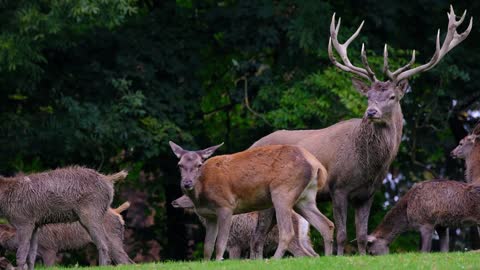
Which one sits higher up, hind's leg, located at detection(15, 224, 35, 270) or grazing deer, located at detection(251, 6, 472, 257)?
grazing deer, located at detection(251, 6, 472, 257)

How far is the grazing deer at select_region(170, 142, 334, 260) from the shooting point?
16125mm

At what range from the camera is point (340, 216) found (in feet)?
57.3

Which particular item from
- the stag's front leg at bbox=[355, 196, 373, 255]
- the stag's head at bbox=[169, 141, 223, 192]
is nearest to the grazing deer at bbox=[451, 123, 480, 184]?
the stag's front leg at bbox=[355, 196, 373, 255]

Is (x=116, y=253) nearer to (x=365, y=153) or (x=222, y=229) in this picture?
(x=222, y=229)

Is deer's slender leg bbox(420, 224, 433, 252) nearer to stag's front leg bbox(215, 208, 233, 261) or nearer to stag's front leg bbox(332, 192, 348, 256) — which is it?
stag's front leg bbox(332, 192, 348, 256)

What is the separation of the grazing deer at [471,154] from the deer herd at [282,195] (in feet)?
0.07

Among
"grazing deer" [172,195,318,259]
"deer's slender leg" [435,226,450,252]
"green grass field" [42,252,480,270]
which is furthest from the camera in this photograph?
"grazing deer" [172,195,318,259]

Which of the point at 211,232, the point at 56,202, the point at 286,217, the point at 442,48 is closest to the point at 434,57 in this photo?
the point at 442,48

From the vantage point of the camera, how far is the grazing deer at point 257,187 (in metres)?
16.1

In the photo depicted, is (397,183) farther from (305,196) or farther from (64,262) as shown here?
(305,196)

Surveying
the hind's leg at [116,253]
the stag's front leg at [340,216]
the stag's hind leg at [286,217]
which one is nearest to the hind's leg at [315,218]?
the stag's hind leg at [286,217]

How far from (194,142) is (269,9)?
9.78 ft

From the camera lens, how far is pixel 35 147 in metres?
23.5

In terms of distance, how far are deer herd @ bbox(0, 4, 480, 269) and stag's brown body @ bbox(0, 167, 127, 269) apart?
0.01 metres
